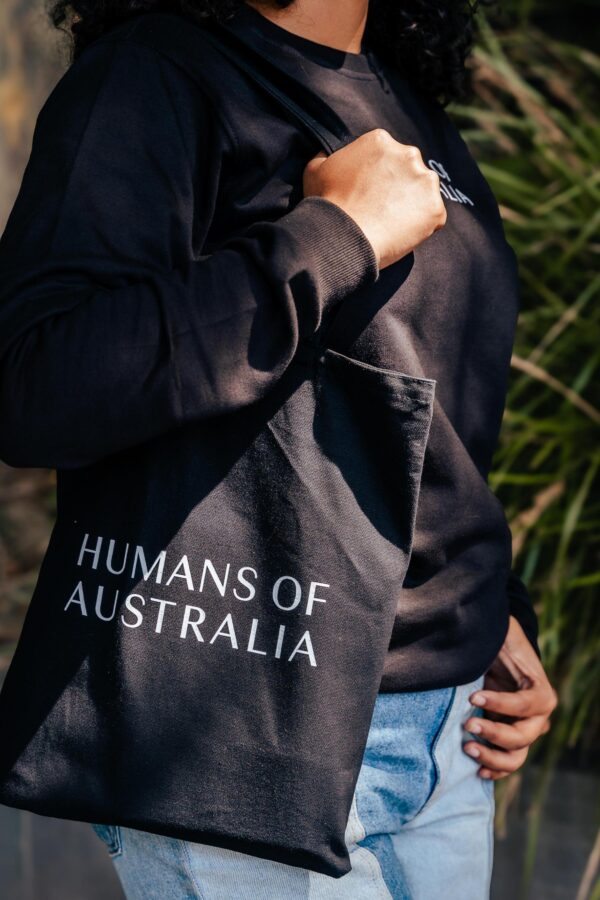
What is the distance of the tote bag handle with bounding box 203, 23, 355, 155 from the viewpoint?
1.04 metres

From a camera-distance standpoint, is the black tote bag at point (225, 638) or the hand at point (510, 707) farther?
the hand at point (510, 707)

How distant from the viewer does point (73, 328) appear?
0.88 metres

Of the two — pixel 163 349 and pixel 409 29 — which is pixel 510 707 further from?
pixel 409 29

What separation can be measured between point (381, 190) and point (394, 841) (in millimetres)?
690

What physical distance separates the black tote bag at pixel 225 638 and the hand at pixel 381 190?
123 millimetres

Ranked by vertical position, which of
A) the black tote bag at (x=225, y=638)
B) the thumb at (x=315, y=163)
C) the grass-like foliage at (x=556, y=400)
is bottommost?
the grass-like foliage at (x=556, y=400)

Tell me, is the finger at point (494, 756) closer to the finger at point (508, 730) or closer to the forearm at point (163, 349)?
the finger at point (508, 730)

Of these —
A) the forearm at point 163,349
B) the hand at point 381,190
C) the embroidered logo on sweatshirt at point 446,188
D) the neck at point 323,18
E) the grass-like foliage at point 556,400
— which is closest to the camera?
the forearm at point 163,349

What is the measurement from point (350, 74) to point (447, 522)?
497mm

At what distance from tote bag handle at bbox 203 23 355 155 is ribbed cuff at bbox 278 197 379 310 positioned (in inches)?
4.3

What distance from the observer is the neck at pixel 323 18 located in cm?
112

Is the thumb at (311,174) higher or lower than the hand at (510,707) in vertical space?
higher

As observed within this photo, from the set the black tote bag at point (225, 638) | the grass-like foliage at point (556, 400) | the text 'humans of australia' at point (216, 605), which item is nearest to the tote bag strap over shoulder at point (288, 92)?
the black tote bag at point (225, 638)

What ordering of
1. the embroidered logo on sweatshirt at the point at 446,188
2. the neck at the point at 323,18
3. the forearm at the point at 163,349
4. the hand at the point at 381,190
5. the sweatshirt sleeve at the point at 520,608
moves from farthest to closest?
the sweatshirt sleeve at the point at 520,608
the embroidered logo on sweatshirt at the point at 446,188
the neck at the point at 323,18
the hand at the point at 381,190
the forearm at the point at 163,349
